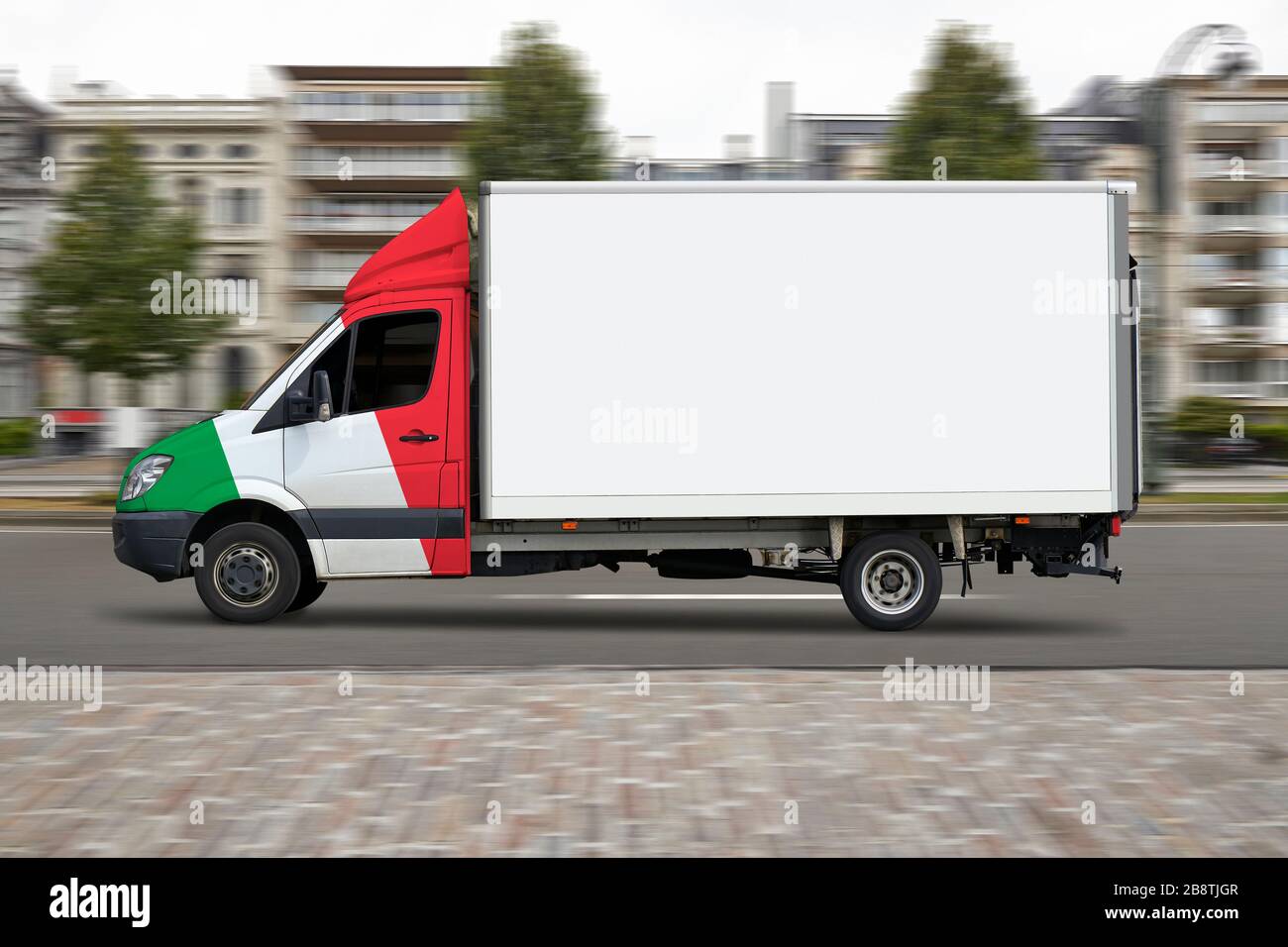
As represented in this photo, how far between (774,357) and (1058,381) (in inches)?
79.6

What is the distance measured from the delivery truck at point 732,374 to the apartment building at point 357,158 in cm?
4434

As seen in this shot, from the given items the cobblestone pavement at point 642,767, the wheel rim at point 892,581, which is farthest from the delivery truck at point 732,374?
the cobblestone pavement at point 642,767

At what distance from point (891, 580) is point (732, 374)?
6.36 ft

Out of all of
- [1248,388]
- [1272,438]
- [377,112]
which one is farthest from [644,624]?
[377,112]

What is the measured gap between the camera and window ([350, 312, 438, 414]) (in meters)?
9.77

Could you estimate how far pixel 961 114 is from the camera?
25172 millimetres

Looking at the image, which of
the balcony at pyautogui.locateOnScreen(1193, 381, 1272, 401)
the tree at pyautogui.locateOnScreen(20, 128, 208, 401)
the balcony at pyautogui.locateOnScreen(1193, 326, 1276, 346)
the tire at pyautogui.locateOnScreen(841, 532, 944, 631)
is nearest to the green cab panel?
the tire at pyautogui.locateOnScreen(841, 532, 944, 631)

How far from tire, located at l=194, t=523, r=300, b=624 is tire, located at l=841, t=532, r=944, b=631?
4.11 metres

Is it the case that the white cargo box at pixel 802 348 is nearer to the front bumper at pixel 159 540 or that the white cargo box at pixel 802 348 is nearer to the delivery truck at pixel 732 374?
the delivery truck at pixel 732 374

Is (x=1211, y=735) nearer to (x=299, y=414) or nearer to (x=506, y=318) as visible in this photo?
(x=506, y=318)

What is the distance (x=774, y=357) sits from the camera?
957cm

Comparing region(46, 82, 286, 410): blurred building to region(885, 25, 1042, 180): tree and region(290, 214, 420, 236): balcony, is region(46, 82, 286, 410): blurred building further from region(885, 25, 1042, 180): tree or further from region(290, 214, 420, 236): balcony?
region(885, 25, 1042, 180): tree

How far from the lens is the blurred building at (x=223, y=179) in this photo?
1973 inches

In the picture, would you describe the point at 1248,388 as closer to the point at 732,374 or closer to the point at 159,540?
the point at 732,374
